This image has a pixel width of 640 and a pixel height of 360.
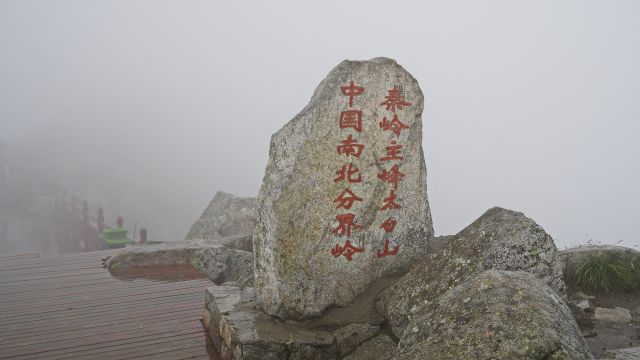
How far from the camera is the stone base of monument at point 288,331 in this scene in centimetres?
496

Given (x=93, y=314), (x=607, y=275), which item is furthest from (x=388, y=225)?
(x=93, y=314)

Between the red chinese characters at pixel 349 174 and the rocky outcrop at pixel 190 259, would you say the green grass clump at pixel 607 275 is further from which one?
the rocky outcrop at pixel 190 259

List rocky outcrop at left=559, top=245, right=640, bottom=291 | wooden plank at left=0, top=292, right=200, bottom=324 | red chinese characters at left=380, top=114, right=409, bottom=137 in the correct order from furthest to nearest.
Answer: rocky outcrop at left=559, top=245, right=640, bottom=291 < wooden plank at left=0, top=292, right=200, bottom=324 < red chinese characters at left=380, top=114, right=409, bottom=137

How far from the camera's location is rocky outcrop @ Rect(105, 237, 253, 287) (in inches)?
345

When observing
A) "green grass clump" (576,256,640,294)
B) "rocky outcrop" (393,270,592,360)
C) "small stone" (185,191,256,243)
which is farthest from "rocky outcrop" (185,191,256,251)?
"rocky outcrop" (393,270,592,360)

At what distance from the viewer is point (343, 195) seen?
564 cm

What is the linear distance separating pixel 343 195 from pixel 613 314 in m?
3.29

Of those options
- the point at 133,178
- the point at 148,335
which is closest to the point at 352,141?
the point at 148,335

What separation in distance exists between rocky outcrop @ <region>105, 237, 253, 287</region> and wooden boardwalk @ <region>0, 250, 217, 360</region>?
454 millimetres

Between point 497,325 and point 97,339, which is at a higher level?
point 497,325

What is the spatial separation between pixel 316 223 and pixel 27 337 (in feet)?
12.1

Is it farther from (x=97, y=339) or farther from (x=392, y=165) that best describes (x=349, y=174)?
(x=97, y=339)

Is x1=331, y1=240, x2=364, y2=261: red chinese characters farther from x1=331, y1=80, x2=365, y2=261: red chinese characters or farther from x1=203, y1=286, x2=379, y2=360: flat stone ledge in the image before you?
x1=203, y1=286, x2=379, y2=360: flat stone ledge

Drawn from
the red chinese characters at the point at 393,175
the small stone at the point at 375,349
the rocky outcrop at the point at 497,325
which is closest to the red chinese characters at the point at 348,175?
the red chinese characters at the point at 393,175
